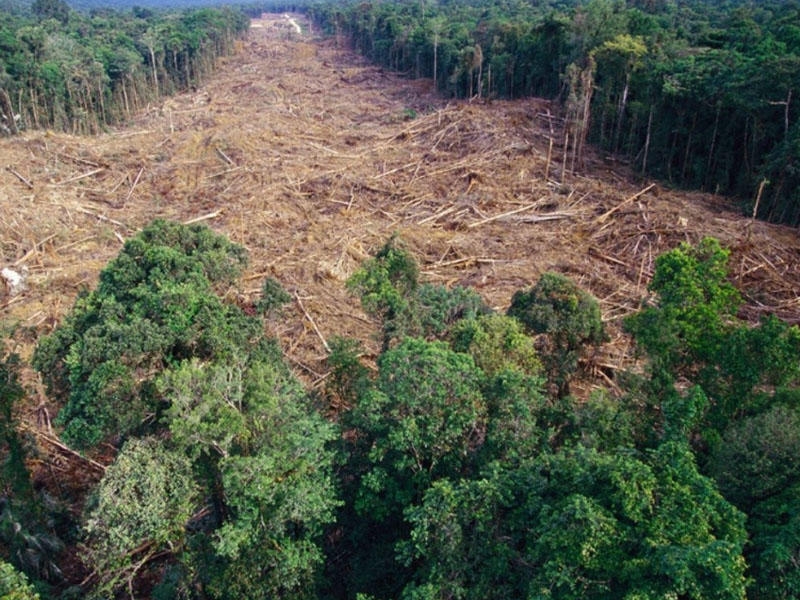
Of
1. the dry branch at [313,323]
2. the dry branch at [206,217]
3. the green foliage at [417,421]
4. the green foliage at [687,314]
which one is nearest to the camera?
the green foliage at [417,421]

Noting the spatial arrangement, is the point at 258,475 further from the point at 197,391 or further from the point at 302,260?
the point at 302,260

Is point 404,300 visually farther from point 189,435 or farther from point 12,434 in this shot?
point 12,434

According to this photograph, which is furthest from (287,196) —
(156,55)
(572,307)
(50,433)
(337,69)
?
(337,69)

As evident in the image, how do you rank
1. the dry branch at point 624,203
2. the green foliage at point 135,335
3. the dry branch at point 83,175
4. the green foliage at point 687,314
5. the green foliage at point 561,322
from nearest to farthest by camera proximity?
the green foliage at point 135,335 → the green foliage at point 687,314 → the green foliage at point 561,322 → the dry branch at point 624,203 → the dry branch at point 83,175

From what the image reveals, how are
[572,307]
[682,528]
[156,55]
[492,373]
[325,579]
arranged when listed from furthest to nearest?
[156,55], [572,307], [492,373], [325,579], [682,528]

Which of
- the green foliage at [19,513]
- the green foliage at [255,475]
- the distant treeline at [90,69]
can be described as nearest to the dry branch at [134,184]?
the distant treeline at [90,69]

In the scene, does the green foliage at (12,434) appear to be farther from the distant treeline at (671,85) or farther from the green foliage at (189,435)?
the distant treeline at (671,85)

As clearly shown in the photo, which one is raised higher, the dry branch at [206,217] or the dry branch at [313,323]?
the dry branch at [206,217]

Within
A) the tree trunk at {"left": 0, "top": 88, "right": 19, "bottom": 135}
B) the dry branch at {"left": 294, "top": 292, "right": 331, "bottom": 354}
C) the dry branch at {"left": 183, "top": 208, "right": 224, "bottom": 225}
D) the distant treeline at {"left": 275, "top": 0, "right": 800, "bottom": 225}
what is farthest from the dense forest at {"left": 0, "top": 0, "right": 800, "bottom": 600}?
the tree trunk at {"left": 0, "top": 88, "right": 19, "bottom": 135}
